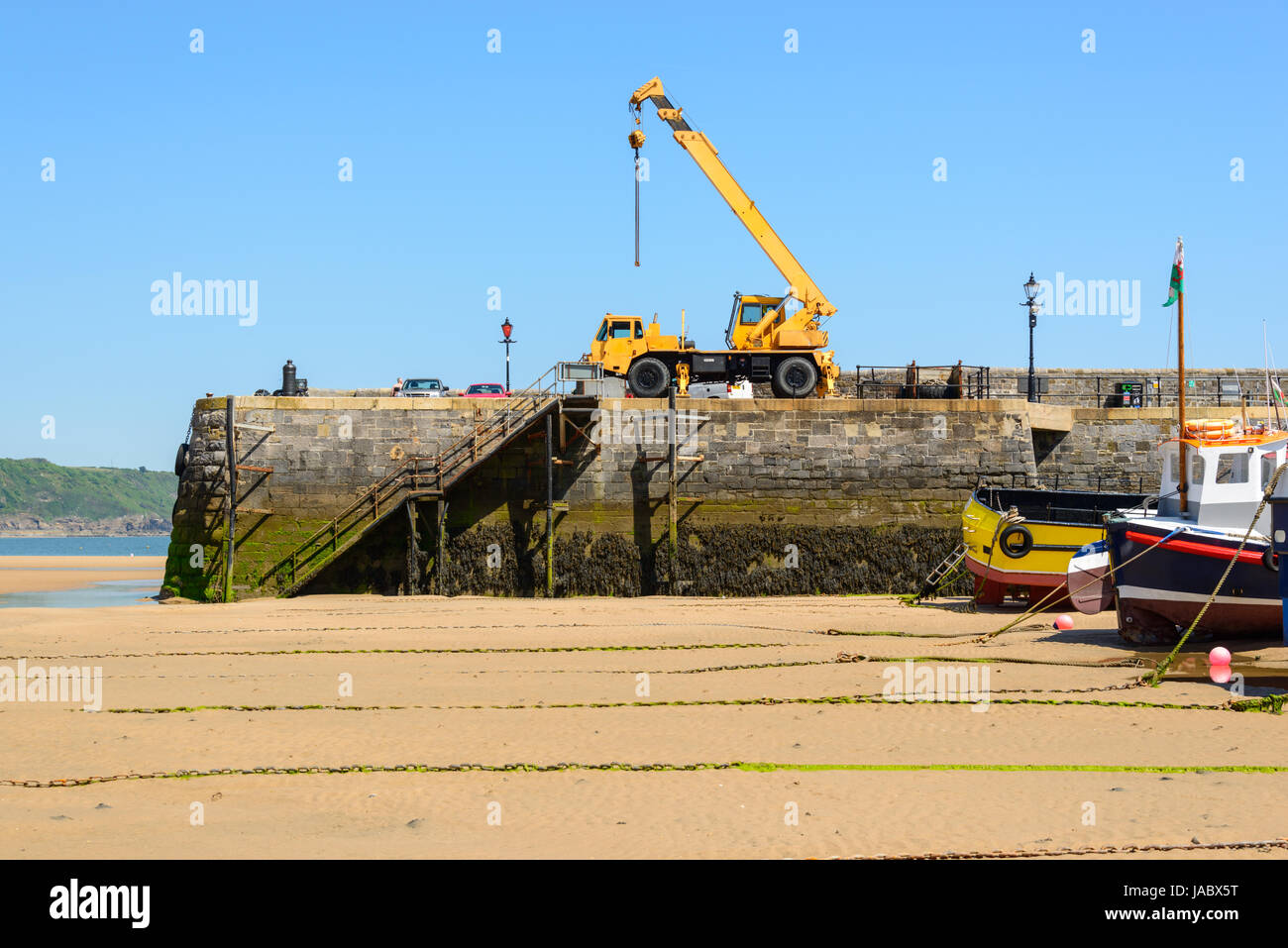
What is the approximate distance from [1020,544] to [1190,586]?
603 centimetres

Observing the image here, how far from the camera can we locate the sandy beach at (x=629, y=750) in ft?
24.8

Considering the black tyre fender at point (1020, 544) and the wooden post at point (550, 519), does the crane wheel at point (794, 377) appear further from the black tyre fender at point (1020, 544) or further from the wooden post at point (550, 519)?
the black tyre fender at point (1020, 544)

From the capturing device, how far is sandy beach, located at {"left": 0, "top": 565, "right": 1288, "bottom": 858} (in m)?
7.57

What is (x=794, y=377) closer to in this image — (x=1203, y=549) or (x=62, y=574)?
(x=1203, y=549)

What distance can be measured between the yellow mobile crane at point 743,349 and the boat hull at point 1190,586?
12.3 m

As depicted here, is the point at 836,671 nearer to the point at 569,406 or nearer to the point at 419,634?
the point at 419,634

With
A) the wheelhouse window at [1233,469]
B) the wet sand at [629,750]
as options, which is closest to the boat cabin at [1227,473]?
the wheelhouse window at [1233,469]

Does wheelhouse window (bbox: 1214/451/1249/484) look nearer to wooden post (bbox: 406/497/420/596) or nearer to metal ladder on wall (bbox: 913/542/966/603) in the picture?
metal ladder on wall (bbox: 913/542/966/603)

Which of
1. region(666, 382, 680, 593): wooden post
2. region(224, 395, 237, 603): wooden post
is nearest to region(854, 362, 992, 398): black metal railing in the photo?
region(666, 382, 680, 593): wooden post

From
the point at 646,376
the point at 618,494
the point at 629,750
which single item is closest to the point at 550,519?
the point at 618,494

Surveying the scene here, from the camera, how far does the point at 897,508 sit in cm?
2655

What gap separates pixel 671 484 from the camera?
2577 cm

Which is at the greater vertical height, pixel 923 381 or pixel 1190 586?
pixel 923 381

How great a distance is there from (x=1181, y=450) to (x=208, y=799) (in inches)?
600
